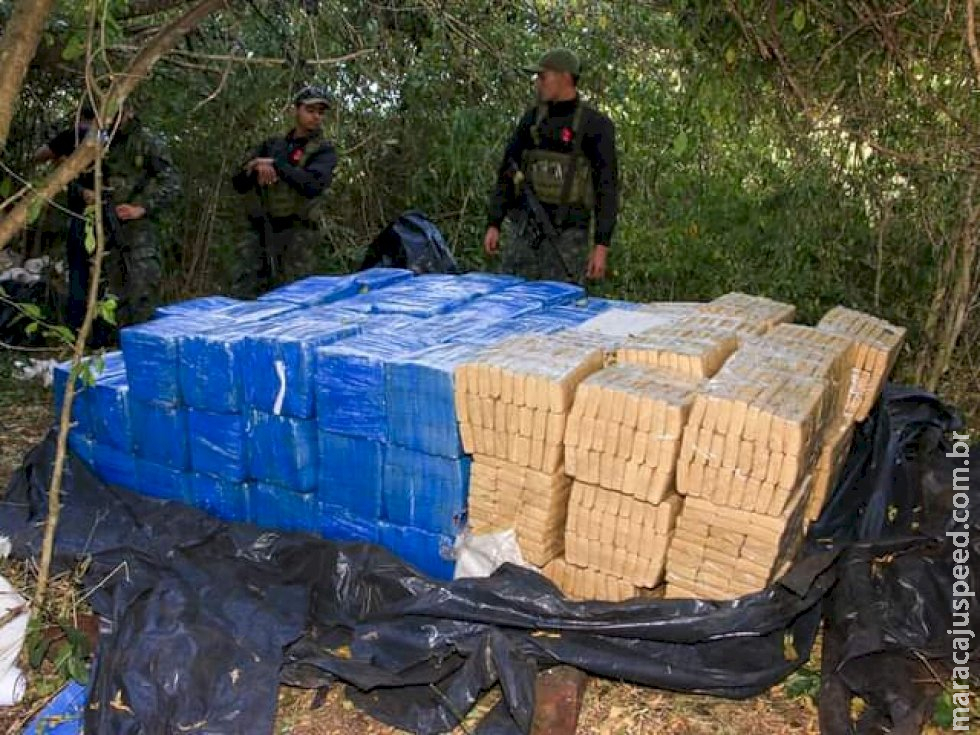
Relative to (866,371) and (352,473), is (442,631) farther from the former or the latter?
(866,371)

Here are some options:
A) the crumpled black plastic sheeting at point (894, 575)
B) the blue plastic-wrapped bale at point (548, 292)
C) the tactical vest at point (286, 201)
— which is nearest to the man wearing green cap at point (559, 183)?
the blue plastic-wrapped bale at point (548, 292)

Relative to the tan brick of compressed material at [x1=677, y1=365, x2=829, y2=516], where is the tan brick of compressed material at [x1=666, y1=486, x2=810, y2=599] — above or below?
below

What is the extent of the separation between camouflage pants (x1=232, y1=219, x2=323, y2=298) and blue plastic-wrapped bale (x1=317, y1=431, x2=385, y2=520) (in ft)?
9.58

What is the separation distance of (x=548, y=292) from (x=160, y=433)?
2.05 metres

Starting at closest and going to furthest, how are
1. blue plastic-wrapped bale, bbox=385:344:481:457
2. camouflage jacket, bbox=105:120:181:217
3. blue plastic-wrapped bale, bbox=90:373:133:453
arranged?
blue plastic-wrapped bale, bbox=385:344:481:457 < blue plastic-wrapped bale, bbox=90:373:133:453 < camouflage jacket, bbox=105:120:181:217

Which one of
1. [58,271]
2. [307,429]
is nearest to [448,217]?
[58,271]

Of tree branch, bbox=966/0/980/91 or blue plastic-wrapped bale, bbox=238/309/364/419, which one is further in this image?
blue plastic-wrapped bale, bbox=238/309/364/419

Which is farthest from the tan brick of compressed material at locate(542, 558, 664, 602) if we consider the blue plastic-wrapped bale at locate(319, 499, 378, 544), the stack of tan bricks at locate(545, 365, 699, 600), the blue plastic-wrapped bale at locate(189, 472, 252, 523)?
the blue plastic-wrapped bale at locate(189, 472, 252, 523)

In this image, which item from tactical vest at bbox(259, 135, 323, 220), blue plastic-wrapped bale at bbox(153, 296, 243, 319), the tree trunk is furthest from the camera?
tactical vest at bbox(259, 135, 323, 220)

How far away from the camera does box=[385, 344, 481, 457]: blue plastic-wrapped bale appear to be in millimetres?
3391

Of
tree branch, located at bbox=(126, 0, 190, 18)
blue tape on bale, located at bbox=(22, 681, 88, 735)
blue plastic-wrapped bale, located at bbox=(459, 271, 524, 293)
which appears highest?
tree branch, located at bbox=(126, 0, 190, 18)

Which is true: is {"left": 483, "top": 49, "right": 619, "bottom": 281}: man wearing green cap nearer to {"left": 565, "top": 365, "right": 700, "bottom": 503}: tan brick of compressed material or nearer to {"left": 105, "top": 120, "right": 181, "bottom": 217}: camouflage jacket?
{"left": 105, "top": 120, "right": 181, "bottom": 217}: camouflage jacket

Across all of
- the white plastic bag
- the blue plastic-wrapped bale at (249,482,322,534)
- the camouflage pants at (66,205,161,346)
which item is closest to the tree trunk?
the blue plastic-wrapped bale at (249,482,322,534)

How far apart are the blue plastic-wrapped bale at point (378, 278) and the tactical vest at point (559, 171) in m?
1.00
